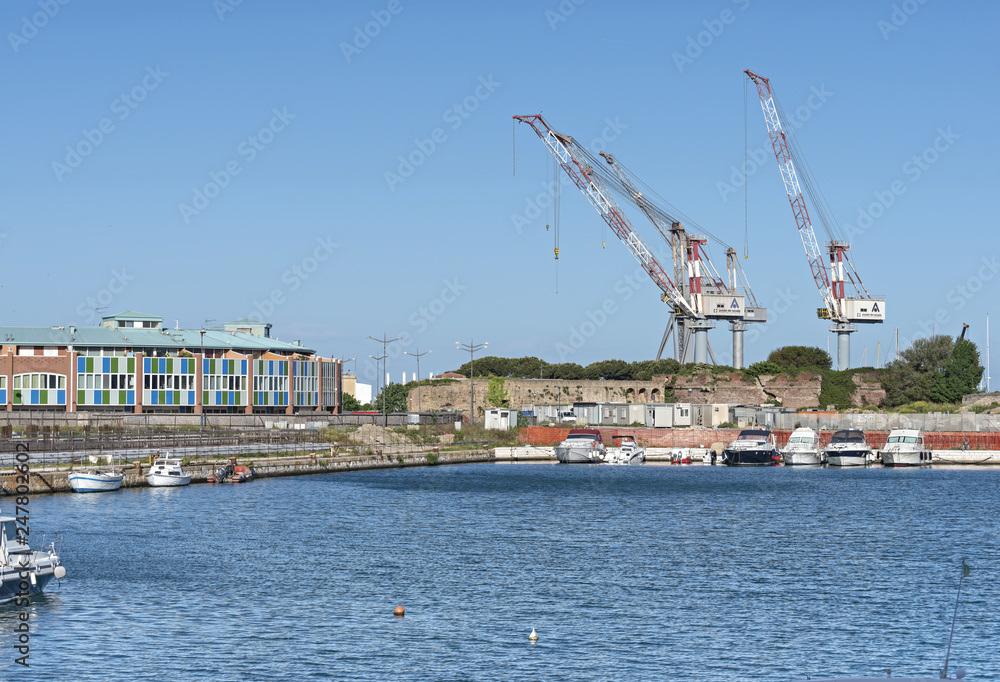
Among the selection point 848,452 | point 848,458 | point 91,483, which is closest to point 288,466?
point 91,483

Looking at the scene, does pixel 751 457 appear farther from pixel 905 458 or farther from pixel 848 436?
pixel 905 458

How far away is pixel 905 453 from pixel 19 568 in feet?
301

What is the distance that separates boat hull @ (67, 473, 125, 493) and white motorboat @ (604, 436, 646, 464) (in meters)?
54.6

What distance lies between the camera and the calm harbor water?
30.0 metres

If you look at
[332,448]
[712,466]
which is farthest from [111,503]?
[712,466]

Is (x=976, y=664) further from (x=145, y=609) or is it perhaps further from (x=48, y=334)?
(x=48, y=334)

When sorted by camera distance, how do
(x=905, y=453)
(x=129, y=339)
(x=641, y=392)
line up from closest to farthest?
(x=905, y=453)
(x=129, y=339)
(x=641, y=392)

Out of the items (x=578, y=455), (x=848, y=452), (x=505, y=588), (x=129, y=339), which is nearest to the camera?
(x=505, y=588)

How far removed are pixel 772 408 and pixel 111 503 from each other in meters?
97.9

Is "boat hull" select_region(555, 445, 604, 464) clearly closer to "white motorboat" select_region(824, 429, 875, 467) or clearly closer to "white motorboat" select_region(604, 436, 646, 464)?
"white motorboat" select_region(604, 436, 646, 464)

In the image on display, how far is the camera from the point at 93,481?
6806 centimetres

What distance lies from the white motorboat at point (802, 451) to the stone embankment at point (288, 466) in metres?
29.9

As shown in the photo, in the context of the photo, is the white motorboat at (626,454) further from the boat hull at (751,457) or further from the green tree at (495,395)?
the green tree at (495,395)

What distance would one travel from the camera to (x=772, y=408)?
471 feet
